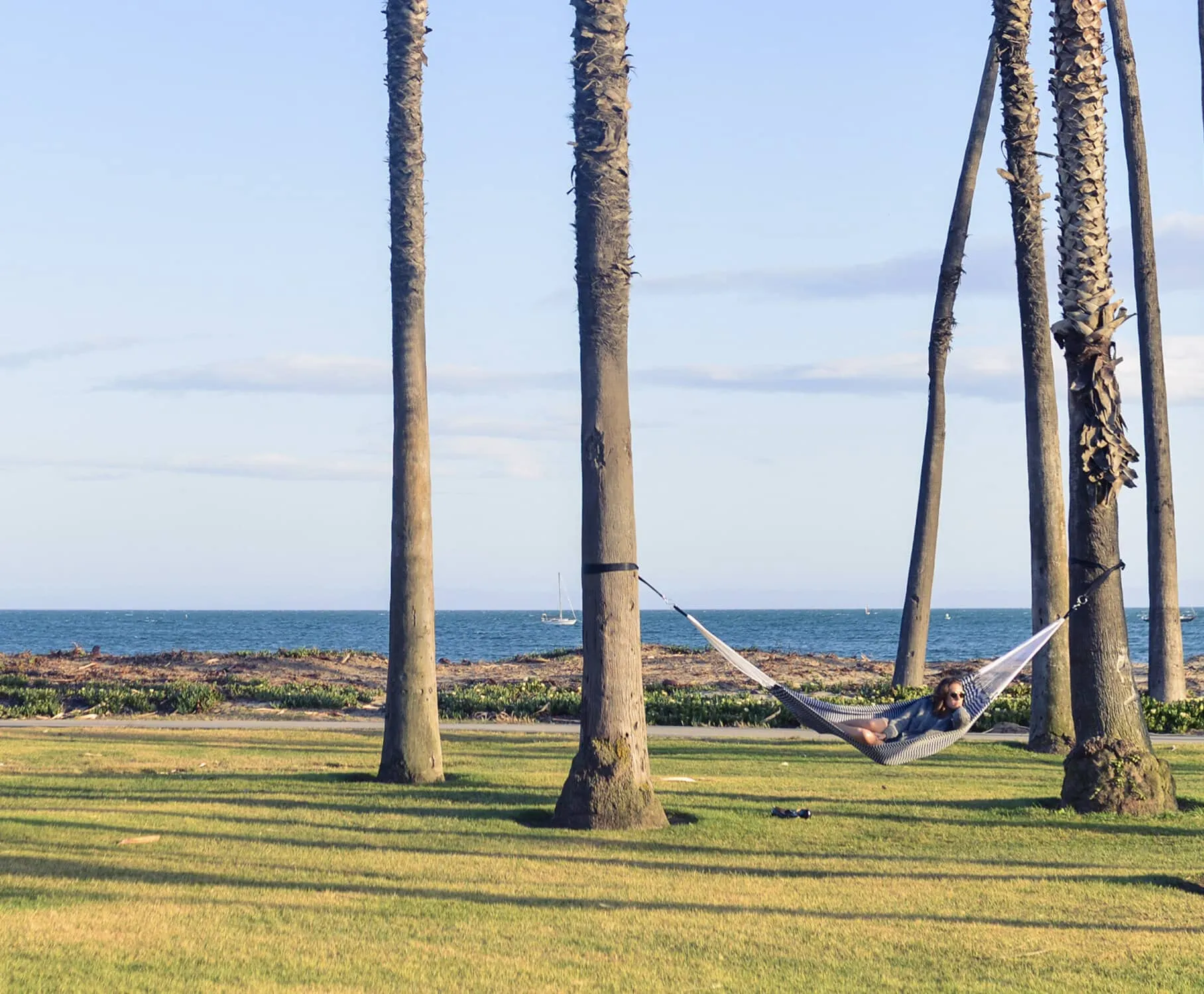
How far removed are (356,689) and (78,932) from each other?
59.1 ft

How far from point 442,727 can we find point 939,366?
30.3 ft

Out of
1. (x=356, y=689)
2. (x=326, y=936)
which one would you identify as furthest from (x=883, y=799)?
(x=356, y=689)

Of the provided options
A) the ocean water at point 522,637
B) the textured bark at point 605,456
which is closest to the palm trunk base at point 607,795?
the textured bark at point 605,456

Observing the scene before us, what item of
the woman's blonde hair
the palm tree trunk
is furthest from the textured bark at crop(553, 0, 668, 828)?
the palm tree trunk

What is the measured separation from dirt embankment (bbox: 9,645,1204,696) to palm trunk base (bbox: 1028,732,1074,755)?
1017 cm

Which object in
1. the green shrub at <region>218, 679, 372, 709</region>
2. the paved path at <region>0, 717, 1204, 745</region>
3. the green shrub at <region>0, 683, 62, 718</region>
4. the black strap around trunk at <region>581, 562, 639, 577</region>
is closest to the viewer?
the black strap around trunk at <region>581, 562, 639, 577</region>

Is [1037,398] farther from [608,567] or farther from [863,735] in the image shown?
[608,567]

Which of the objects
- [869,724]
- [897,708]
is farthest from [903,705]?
[869,724]

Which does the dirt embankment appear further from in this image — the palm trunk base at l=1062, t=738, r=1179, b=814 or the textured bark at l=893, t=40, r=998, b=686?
the palm trunk base at l=1062, t=738, r=1179, b=814

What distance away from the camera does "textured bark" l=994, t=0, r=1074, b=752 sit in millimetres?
14438

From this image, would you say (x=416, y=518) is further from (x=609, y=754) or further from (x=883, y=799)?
(x=883, y=799)

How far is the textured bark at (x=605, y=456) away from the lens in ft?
33.1

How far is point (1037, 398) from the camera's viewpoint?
14.8 m

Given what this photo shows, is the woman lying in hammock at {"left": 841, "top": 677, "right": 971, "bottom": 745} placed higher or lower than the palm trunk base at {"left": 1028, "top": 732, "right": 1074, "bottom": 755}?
higher
